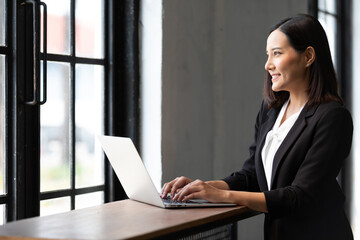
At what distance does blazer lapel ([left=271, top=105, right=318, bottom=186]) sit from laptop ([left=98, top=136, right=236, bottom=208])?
30 centimetres

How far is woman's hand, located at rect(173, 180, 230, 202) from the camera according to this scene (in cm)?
223

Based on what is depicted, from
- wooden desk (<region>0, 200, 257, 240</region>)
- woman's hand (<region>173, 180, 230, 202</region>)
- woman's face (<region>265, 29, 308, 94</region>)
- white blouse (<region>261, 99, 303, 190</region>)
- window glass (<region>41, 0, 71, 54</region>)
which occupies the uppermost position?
window glass (<region>41, 0, 71, 54</region>)

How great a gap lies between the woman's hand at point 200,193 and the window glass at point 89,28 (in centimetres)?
116

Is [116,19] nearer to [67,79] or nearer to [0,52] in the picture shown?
[67,79]

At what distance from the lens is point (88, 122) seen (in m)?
3.18

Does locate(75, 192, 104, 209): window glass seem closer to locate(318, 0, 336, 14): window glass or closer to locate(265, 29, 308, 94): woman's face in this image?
locate(265, 29, 308, 94): woman's face

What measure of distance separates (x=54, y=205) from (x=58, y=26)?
0.87 meters

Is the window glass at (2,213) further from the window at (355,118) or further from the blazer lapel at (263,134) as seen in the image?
the window at (355,118)

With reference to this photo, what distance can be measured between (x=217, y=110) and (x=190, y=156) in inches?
15.4

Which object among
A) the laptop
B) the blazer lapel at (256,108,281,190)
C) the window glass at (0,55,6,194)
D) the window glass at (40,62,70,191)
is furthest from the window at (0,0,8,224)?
the blazer lapel at (256,108,281,190)

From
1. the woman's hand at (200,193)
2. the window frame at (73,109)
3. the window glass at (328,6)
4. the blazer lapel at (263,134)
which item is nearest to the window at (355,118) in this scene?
the window glass at (328,6)

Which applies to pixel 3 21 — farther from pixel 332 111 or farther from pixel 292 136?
pixel 332 111

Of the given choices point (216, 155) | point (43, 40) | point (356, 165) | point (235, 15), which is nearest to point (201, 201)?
point (43, 40)

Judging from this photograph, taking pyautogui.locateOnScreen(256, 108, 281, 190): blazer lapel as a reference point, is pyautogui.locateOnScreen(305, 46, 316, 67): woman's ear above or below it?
above
